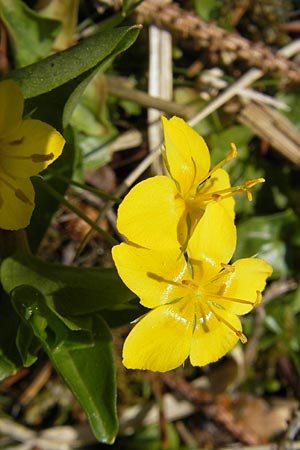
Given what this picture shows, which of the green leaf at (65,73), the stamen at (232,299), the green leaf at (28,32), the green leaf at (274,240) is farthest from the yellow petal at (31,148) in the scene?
the green leaf at (274,240)

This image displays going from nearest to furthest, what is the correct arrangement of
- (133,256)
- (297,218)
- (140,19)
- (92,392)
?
1. (133,256)
2. (92,392)
3. (140,19)
4. (297,218)

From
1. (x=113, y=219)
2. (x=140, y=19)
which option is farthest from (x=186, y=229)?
(x=140, y=19)

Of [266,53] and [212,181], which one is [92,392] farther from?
[266,53]

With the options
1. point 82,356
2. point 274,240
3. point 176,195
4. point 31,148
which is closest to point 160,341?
point 82,356

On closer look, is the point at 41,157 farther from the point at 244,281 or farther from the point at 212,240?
the point at 244,281

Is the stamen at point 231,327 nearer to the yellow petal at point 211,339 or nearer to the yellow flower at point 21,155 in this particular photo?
the yellow petal at point 211,339

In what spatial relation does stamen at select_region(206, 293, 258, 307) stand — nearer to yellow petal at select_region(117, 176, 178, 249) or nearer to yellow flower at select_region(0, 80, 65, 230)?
yellow petal at select_region(117, 176, 178, 249)

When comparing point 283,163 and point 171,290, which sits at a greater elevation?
point 171,290

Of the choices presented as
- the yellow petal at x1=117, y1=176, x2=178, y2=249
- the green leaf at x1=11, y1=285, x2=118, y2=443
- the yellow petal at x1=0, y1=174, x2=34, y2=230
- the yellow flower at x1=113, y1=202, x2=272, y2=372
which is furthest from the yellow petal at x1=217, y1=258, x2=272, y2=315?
the yellow petal at x1=0, y1=174, x2=34, y2=230
